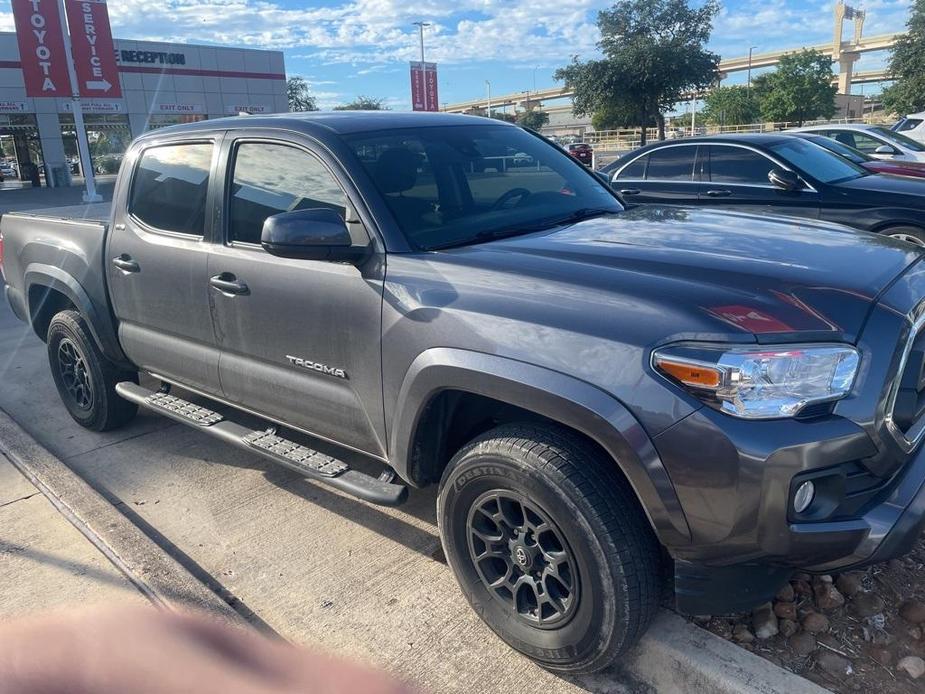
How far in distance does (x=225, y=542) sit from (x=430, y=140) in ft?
6.86

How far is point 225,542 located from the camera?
353 cm

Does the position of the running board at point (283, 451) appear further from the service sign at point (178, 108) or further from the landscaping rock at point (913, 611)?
the service sign at point (178, 108)

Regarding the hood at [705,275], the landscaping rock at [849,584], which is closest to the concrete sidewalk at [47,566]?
the hood at [705,275]

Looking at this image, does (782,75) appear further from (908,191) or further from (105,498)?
(105,498)

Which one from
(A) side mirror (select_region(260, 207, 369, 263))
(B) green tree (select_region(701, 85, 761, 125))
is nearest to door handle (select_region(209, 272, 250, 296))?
(A) side mirror (select_region(260, 207, 369, 263))

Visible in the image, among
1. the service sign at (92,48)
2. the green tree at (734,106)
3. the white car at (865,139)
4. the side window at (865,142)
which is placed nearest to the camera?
Answer: the white car at (865,139)

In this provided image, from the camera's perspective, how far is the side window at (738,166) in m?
7.86

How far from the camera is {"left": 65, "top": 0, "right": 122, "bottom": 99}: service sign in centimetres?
1997

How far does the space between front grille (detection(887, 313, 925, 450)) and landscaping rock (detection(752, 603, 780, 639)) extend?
817 millimetres

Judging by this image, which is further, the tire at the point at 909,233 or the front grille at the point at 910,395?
the tire at the point at 909,233

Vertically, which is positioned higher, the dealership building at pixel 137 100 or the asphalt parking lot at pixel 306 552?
the dealership building at pixel 137 100

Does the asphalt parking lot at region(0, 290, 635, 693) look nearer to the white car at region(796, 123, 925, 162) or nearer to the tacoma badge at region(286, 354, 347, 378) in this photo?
the tacoma badge at region(286, 354, 347, 378)

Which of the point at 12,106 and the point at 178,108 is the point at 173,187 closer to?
the point at 12,106

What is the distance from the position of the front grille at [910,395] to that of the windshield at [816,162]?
5.77 metres
